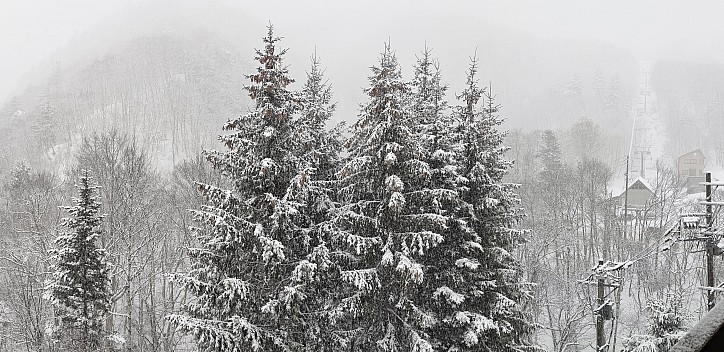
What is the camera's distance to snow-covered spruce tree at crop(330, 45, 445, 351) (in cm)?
1166

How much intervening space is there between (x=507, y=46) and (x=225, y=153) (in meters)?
172

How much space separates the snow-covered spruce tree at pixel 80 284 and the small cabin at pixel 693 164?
7523cm

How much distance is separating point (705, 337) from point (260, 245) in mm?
10642

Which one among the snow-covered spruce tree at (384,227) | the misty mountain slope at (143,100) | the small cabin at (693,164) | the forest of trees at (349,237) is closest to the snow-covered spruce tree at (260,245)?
the forest of trees at (349,237)

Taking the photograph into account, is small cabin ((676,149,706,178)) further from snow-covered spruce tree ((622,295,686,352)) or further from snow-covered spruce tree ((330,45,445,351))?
snow-covered spruce tree ((330,45,445,351))

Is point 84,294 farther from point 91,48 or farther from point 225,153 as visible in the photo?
point 91,48

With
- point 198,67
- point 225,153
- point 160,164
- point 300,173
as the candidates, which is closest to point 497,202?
point 300,173

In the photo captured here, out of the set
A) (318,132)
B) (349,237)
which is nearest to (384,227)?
(349,237)

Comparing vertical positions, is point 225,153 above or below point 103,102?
below

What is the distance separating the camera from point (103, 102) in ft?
301

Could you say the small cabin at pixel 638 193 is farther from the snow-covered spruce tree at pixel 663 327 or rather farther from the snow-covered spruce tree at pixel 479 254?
the snow-covered spruce tree at pixel 479 254

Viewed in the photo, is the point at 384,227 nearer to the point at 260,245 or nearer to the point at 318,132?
the point at 260,245

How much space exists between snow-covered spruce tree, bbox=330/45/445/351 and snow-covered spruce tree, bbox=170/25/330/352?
97 centimetres

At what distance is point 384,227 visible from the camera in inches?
481
